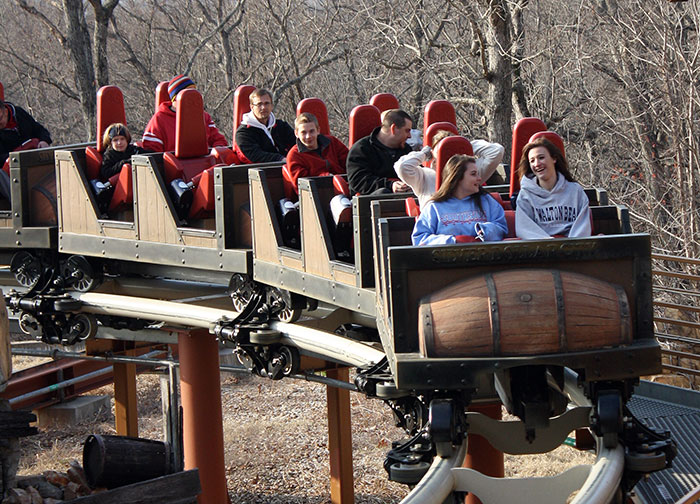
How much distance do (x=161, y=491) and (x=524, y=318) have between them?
4.85 meters

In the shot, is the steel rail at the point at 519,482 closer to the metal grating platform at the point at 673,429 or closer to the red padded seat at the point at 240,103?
the metal grating platform at the point at 673,429

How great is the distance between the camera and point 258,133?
8.09 meters

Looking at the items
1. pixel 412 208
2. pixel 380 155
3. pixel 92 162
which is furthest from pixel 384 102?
pixel 412 208

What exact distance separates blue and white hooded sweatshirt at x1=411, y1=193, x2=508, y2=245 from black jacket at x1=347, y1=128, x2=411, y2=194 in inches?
58.3

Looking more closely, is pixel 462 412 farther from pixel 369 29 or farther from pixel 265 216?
pixel 369 29

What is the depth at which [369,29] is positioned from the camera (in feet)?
58.3

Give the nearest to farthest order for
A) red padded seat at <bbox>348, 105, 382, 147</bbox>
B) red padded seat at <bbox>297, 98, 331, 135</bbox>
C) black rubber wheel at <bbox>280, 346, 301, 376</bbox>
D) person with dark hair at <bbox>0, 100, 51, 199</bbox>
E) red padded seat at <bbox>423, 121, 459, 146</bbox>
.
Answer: red padded seat at <bbox>423, 121, 459, 146</bbox>, red padded seat at <bbox>348, 105, 382, 147</bbox>, black rubber wheel at <bbox>280, 346, 301, 376</bbox>, red padded seat at <bbox>297, 98, 331, 135</bbox>, person with dark hair at <bbox>0, 100, 51, 199</bbox>

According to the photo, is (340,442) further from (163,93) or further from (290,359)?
(163,93)

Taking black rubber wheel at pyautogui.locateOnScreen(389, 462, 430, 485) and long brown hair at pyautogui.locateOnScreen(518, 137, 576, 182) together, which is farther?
long brown hair at pyautogui.locateOnScreen(518, 137, 576, 182)

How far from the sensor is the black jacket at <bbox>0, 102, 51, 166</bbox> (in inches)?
370

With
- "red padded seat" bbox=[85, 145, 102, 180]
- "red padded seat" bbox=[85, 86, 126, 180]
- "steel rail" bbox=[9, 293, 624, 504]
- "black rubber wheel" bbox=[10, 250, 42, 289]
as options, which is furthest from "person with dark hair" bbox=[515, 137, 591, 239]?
"black rubber wheel" bbox=[10, 250, 42, 289]

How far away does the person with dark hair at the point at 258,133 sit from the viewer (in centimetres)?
784

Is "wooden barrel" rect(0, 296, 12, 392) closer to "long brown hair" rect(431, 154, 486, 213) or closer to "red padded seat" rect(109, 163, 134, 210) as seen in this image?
"red padded seat" rect(109, 163, 134, 210)

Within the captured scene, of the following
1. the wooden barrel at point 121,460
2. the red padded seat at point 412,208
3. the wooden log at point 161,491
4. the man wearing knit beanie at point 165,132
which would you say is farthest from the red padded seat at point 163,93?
the red padded seat at point 412,208
